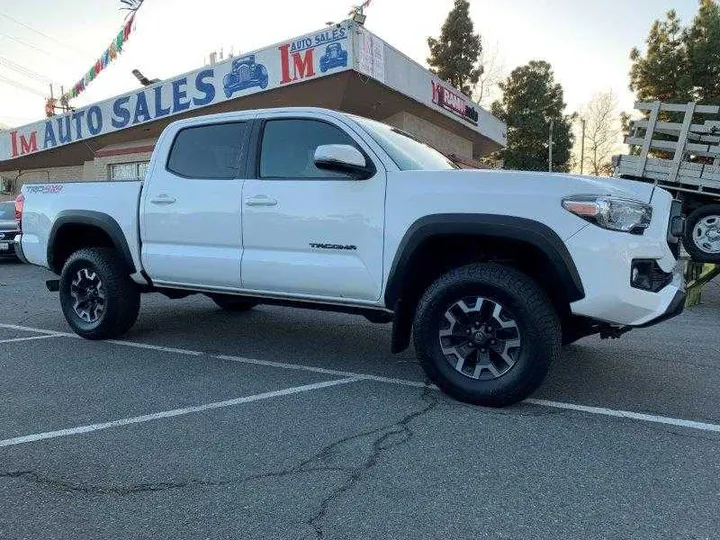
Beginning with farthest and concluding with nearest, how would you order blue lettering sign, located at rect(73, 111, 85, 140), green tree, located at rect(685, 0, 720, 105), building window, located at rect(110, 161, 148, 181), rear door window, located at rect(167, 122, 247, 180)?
green tree, located at rect(685, 0, 720, 105), building window, located at rect(110, 161, 148, 181), blue lettering sign, located at rect(73, 111, 85, 140), rear door window, located at rect(167, 122, 247, 180)

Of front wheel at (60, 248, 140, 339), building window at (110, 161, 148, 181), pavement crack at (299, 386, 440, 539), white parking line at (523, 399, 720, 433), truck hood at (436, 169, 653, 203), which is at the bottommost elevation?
pavement crack at (299, 386, 440, 539)

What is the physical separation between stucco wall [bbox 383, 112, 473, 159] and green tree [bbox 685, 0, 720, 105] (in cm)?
1261

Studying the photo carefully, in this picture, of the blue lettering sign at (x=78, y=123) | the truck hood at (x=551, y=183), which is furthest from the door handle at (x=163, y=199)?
the blue lettering sign at (x=78, y=123)

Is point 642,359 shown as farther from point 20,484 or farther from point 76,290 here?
point 76,290

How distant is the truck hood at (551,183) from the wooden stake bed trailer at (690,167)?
5753mm

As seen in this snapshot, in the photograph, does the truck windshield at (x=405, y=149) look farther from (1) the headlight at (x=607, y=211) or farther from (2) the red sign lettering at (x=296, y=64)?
(2) the red sign lettering at (x=296, y=64)

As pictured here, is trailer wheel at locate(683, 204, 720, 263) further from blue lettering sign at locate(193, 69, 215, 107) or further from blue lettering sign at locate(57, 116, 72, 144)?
blue lettering sign at locate(57, 116, 72, 144)

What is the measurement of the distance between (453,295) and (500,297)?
0.30 metres

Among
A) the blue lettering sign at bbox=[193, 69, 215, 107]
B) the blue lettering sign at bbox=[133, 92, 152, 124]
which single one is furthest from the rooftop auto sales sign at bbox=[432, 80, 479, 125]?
the blue lettering sign at bbox=[133, 92, 152, 124]

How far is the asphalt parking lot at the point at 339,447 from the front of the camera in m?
2.42

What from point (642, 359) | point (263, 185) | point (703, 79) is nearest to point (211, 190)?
point (263, 185)

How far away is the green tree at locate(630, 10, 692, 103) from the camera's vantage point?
93.8 ft

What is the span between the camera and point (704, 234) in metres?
8.73

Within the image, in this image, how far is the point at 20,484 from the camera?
9.05 feet
